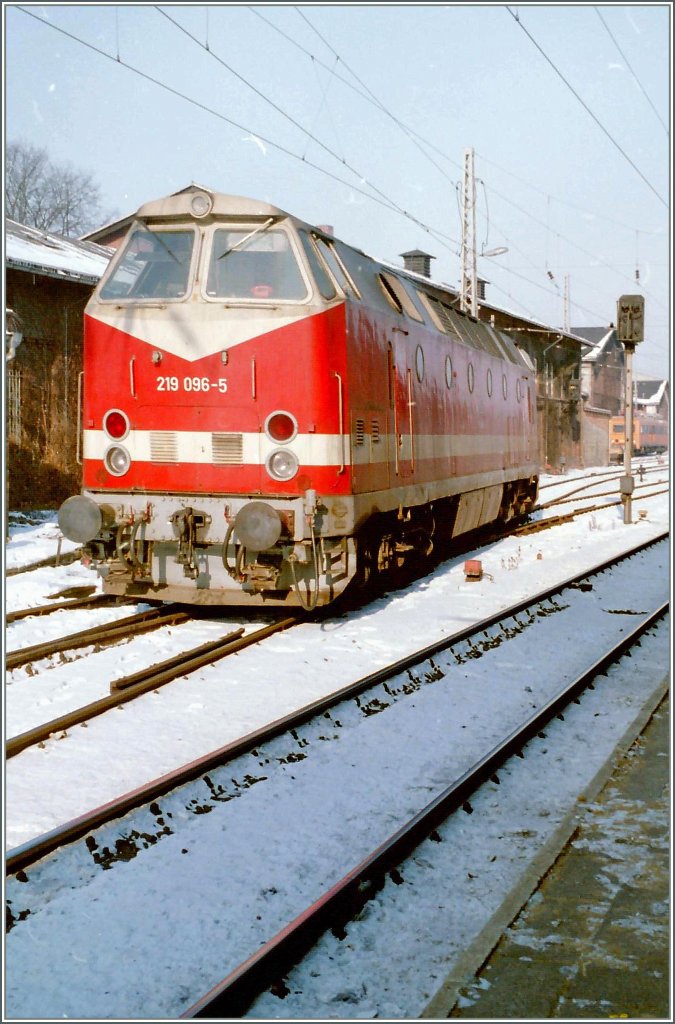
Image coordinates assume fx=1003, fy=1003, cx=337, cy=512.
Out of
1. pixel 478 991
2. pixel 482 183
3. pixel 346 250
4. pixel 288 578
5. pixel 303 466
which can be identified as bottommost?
pixel 478 991

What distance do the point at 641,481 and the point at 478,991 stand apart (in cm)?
3063

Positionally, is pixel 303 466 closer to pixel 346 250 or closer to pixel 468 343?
pixel 346 250

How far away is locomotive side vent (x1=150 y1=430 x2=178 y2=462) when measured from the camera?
8.56 metres

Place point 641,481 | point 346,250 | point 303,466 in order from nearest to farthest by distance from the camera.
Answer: point 303,466
point 346,250
point 641,481

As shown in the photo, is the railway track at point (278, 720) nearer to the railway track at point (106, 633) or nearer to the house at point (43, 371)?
the railway track at point (106, 633)

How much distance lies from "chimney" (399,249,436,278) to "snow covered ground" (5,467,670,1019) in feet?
90.4

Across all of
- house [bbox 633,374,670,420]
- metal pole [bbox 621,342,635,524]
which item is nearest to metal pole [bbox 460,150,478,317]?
metal pole [bbox 621,342,635,524]

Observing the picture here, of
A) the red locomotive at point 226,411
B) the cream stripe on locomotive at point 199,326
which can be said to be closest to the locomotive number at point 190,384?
the red locomotive at point 226,411

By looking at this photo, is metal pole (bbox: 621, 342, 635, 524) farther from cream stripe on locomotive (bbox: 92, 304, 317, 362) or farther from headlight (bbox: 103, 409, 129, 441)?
headlight (bbox: 103, 409, 129, 441)

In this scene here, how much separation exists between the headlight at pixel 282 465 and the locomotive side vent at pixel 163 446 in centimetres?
Result: 86

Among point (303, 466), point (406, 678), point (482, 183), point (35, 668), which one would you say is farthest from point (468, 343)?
point (482, 183)

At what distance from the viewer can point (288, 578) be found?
8648mm

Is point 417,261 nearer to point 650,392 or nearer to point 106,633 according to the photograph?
point 106,633

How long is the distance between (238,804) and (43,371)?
1392 centimetres
